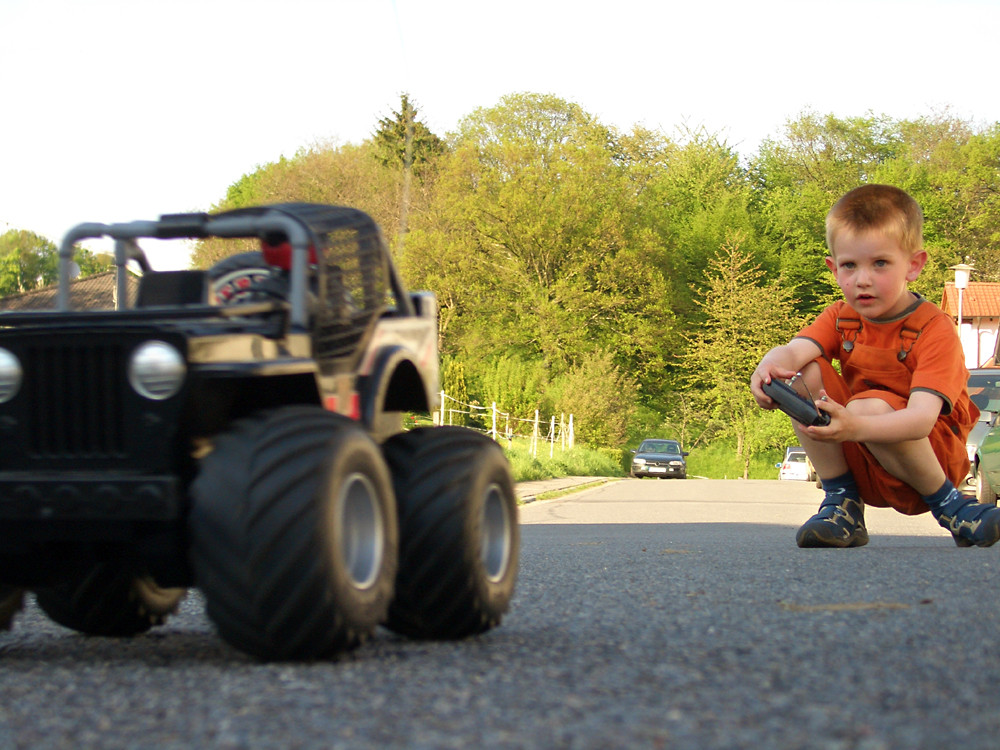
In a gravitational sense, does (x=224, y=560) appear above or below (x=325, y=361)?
below

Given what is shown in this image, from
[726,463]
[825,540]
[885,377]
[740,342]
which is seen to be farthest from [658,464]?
[885,377]

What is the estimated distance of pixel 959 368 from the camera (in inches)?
238

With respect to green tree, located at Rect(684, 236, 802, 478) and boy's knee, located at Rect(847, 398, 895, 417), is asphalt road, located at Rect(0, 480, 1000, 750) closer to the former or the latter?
boy's knee, located at Rect(847, 398, 895, 417)

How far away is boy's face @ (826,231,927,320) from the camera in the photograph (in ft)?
19.6

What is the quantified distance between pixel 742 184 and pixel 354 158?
824 inches

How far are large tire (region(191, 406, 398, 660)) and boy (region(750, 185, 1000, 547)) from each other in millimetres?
2935

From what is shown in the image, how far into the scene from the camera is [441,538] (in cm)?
367

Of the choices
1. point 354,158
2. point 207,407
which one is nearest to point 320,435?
point 207,407

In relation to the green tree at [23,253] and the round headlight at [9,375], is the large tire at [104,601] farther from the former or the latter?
the green tree at [23,253]

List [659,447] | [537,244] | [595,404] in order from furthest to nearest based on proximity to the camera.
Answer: [537,244]
[595,404]
[659,447]

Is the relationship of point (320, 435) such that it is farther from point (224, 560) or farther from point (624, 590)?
point (624, 590)

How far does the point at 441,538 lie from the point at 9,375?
4.26 ft

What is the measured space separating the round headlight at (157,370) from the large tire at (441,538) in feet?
2.69

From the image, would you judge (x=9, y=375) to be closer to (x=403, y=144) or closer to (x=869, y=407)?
(x=869, y=407)
